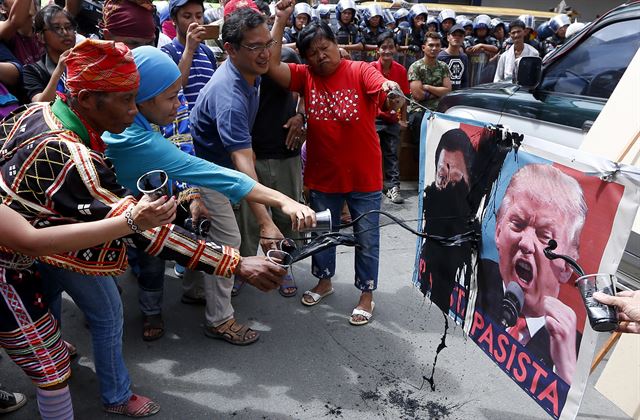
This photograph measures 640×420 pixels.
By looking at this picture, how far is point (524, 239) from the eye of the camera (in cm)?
178

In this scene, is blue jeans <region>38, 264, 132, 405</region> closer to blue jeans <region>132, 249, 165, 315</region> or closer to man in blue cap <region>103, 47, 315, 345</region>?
man in blue cap <region>103, 47, 315, 345</region>

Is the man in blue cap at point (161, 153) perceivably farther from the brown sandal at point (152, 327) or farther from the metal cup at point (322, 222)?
the brown sandal at point (152, 327)

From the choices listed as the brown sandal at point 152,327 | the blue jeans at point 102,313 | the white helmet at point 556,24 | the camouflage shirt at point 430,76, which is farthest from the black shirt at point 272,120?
the white helmet at point 556,24

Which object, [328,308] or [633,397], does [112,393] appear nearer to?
[328,308]

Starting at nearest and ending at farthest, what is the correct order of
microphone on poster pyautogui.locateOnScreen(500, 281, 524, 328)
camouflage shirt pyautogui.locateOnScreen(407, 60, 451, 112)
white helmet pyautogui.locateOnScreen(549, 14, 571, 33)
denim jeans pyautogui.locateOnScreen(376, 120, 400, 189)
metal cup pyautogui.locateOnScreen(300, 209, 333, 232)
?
microphone on poster pyautogui.locateOnScreen(500, 281, 524, 328), metal cup pyautogui.locateOnScreen(300, 209, 333, 232), denim jeans pyautogui.locateOnScreen(376, 120, 400, 189), camouflage shirt pyautogui.locateOnScreen(407, 60, 451, 112), white helmet pyautogui.locateOnScreen(549, 14, 571, 33)

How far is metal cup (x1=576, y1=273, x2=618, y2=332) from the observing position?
4.45 feet

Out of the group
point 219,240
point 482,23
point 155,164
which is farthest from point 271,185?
point 482,23

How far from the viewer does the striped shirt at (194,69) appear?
332 centimetres

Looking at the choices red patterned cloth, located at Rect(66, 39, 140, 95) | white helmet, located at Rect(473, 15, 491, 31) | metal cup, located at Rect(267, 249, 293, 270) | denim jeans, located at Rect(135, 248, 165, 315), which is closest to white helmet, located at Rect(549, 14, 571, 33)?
white helmet, located at Rect(473, 15, 491, 31)

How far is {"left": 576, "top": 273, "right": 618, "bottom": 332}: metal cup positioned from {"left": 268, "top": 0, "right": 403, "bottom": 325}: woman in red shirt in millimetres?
1589

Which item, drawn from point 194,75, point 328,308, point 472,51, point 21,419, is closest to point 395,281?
point 328,308

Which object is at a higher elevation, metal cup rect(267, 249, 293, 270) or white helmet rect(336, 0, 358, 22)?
white helmet rect(336, 0, 358, 22)

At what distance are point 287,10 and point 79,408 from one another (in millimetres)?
2400

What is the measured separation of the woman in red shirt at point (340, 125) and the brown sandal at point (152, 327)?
1.19m
